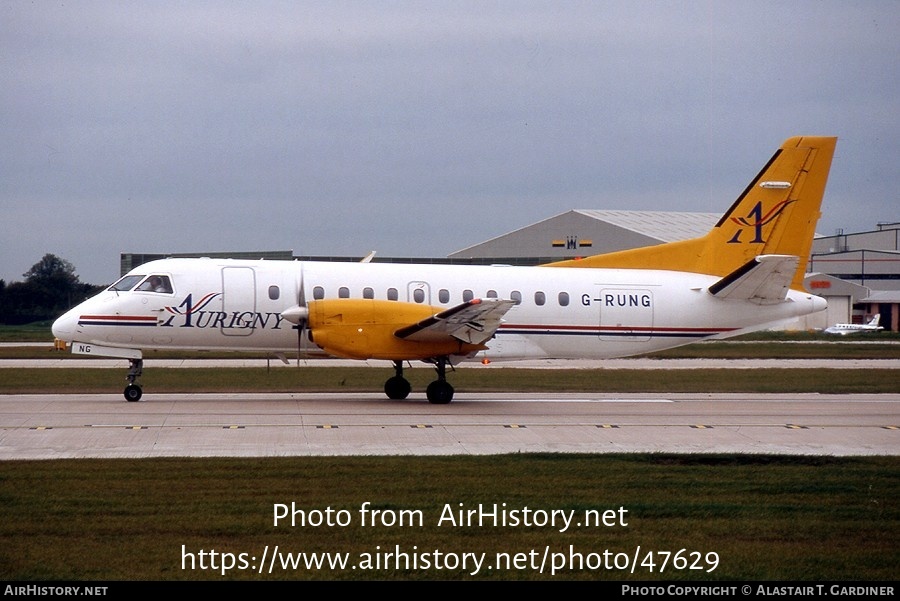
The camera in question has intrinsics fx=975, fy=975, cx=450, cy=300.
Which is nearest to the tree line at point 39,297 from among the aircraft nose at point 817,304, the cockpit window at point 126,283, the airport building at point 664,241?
the airport building at point 664,241

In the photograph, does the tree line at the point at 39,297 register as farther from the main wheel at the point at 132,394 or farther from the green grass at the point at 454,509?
the green grass at the point at 454,509

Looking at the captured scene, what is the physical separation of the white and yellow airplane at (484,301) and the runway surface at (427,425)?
1.41 meters

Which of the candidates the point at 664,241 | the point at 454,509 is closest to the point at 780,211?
the point at 454,509

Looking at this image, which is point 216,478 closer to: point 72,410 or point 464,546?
point 464,546

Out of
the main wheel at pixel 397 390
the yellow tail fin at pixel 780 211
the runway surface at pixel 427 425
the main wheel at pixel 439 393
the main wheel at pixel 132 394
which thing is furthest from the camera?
the yellow tail fin at pixel 780 211

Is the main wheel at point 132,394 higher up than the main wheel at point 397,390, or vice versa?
the main wheel at point 132,394

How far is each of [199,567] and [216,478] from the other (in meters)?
4.23

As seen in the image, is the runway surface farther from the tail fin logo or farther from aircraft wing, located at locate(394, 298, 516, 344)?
the tail fin logo

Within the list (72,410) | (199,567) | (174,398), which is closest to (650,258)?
(174,398)

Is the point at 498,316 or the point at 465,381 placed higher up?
the point at 498,316

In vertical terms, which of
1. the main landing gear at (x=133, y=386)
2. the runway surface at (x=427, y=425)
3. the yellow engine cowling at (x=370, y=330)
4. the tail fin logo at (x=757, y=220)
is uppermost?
the tail fin logo at (x=757, y=220)

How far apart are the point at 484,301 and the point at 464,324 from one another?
1.23 meters

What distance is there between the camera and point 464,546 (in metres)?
9.90

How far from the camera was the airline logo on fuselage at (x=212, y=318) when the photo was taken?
2292 cm
